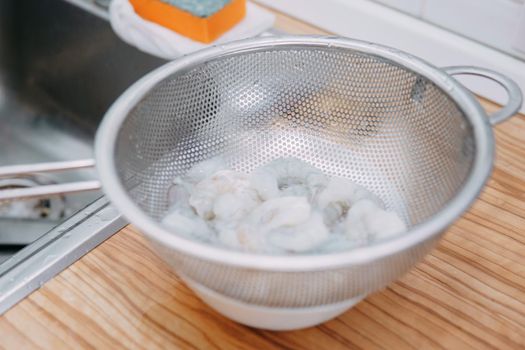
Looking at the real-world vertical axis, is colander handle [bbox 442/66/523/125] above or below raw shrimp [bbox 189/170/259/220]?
above

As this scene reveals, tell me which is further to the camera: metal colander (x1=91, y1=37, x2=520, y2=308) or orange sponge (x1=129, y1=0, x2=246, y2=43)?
orange sponge (x1=129, y1=0, x2=246, y2=43)

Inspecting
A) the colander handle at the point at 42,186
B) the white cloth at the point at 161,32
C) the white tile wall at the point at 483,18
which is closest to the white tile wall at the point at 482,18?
the white tile wall at the point at 483,18

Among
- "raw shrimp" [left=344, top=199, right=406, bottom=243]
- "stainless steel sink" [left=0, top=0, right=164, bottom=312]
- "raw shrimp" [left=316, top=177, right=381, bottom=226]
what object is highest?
"raw shrimp" [left=344, top=199, right=406, bottom=243]

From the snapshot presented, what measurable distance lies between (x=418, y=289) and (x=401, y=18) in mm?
414

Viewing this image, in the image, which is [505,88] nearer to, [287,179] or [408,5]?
[287,179]

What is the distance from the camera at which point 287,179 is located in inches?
23.0

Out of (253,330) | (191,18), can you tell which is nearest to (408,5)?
(191,18)

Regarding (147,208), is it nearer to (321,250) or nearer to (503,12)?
(321,250)

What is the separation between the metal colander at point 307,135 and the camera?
0.42 metres

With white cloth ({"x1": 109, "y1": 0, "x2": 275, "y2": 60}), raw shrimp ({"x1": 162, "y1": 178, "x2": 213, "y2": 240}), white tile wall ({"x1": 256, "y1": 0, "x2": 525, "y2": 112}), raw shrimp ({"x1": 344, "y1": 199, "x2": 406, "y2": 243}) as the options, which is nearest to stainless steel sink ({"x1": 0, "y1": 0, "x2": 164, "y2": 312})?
white cloth ({"x1": 109, "y1": 0, "x2": 275, "y2": 60})

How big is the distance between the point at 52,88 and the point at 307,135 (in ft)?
1.75

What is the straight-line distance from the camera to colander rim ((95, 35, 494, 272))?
380mm

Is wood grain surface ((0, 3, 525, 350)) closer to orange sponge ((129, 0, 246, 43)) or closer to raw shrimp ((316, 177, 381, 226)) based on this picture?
raw shrimp ((316, 177, 381, 226))

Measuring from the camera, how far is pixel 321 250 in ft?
1.56
